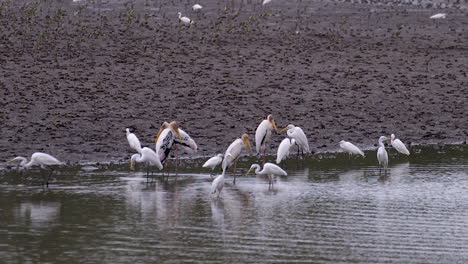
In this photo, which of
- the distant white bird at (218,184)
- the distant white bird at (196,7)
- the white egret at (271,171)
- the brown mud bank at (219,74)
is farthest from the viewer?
the distant white bird at (196,7)

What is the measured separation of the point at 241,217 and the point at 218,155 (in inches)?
134

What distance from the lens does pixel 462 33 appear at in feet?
93.8

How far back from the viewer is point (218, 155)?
15086 mm

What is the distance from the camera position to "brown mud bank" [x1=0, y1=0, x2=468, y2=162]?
1873 cm

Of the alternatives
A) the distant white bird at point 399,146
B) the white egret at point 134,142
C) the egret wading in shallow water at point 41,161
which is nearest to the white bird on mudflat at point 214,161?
the white egret at point 134,142

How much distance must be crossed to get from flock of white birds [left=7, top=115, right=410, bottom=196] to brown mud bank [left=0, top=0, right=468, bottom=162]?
0.90 metres

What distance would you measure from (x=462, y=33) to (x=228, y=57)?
321 inches

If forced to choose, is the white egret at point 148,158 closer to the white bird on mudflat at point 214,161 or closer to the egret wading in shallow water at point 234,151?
the white bird on mudflat at point 214,161

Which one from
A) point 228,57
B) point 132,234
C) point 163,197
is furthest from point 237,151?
point 228,57

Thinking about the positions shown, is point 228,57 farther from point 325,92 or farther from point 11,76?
point 11,76

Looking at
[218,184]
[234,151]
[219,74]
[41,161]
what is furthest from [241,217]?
[219,74]

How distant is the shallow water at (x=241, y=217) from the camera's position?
32.1ft

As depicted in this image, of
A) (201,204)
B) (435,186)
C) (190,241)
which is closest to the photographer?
(190,241)

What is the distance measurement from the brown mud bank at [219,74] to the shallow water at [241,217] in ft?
8.79
